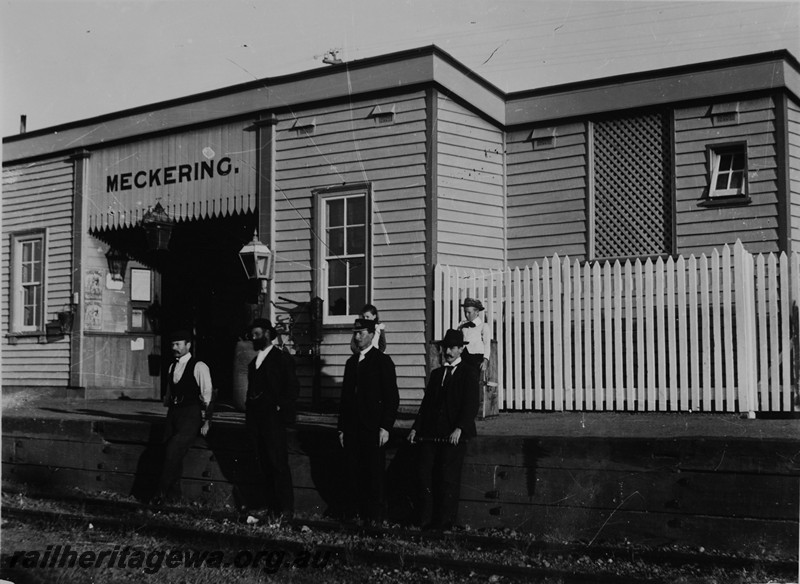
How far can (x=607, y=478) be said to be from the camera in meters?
7.20

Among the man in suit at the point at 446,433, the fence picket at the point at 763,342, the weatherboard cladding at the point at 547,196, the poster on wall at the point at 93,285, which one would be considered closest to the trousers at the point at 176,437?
the man in suit at the point at 446,433

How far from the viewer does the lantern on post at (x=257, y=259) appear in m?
13.1

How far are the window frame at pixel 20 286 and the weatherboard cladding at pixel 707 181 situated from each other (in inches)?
465

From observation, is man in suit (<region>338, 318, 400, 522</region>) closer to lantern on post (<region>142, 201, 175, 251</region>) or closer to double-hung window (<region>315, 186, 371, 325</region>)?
double-hung window (<region>315, 186, 371, 325</region>)

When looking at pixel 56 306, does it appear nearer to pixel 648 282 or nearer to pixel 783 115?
pixel 648 282

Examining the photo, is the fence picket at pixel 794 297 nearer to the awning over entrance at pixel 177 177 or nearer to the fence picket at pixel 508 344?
the fence picket at pixel 508 344

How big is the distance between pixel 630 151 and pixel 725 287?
389 centimetres

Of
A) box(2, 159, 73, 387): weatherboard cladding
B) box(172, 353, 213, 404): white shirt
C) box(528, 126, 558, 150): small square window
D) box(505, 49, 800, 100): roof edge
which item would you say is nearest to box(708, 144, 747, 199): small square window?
box(505, 49, 800, 100): roof edge

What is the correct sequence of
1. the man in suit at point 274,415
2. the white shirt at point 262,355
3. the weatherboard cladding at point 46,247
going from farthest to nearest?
the weatherboard cladding at point 46,247 < the white shirt at point 262,355 < the man in suit at point 274,415

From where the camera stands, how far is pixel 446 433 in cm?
759

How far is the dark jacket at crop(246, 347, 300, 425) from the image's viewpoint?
848cm

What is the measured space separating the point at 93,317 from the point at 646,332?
10.6 m

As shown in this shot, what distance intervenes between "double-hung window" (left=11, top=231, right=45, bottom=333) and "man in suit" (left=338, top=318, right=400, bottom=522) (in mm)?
10759

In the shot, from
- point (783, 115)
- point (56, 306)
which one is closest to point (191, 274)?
point (56, 306)
